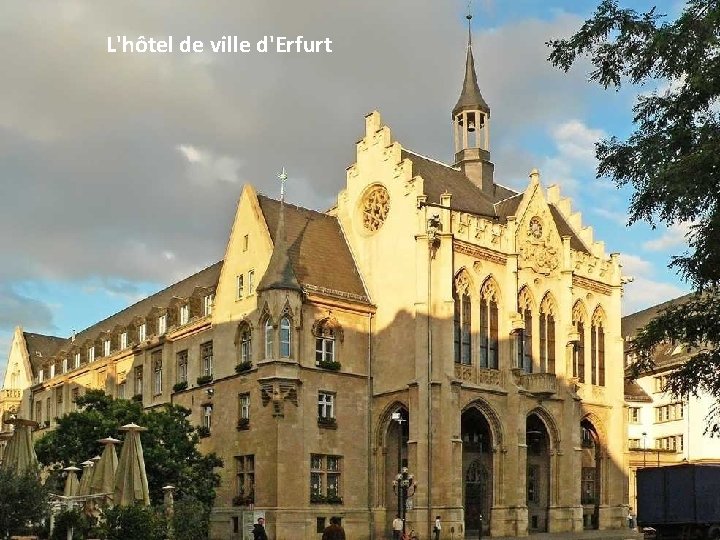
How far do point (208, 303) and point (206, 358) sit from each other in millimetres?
3672

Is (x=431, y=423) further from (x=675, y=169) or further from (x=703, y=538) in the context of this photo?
(x=675, y=169)

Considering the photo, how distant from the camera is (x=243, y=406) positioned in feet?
180

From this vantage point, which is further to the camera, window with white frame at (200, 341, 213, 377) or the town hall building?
window with white frame at (200, 341, 213, 377)

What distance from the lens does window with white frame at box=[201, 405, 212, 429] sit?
192 ft

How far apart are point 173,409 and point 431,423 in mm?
13305

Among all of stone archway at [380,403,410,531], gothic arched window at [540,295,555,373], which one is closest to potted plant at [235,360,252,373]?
stone archway at [380,403,410,531]

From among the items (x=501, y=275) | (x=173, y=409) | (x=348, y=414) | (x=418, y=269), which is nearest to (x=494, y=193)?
(x=501, y=275)

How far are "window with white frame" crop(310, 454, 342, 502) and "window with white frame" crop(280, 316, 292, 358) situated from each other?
5527 mm

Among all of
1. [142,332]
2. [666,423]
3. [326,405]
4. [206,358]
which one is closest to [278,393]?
[326,405]

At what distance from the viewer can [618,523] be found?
202 feet

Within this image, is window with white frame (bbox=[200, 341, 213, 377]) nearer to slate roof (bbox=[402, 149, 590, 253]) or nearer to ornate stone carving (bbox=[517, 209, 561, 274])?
slate roof (bbox=[402, 149, 590, 253])

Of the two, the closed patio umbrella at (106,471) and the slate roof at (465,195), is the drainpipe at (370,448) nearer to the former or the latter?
the slate roof at (465,195)

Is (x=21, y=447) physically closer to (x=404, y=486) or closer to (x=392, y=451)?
(x=404, y=486)

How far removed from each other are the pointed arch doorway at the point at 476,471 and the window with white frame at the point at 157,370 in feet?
72.8
